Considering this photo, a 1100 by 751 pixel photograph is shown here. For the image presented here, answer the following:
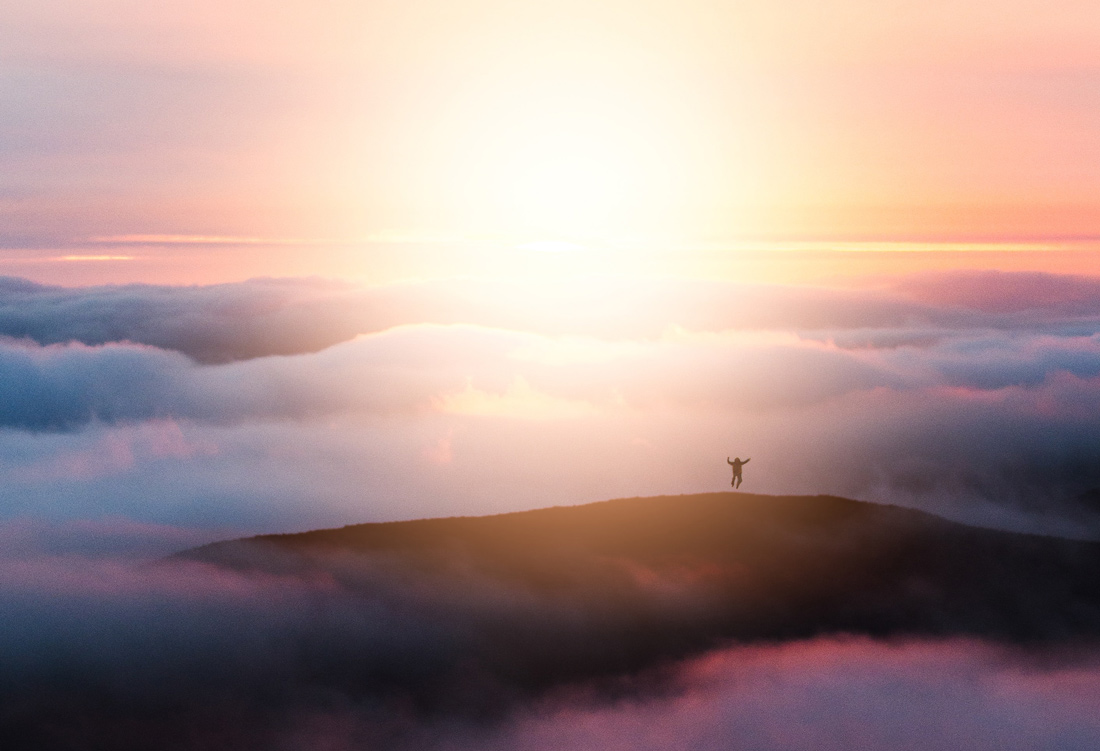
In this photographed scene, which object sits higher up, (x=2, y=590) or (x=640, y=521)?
(x=640, y=521)

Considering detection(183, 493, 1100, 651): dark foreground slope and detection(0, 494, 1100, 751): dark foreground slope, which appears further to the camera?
detection(183, 493, 1100, 651): dark foreground slope

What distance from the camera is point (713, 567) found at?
106 metres

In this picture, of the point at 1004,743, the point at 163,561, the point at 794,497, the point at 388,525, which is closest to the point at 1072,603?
the point at 1004,743

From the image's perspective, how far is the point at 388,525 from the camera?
111 metres

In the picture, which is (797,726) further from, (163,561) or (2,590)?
(2,590)

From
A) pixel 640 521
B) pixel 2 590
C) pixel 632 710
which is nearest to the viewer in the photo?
pixel 632 710

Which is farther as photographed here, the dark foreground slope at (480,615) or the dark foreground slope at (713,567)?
the dark foreground slope at (713,567)

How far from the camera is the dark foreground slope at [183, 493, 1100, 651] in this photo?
10575cm

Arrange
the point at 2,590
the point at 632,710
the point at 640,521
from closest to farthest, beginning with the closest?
the point at 632,710 < the point at 640,521 < the point at 2,590

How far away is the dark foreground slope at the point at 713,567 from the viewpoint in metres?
106

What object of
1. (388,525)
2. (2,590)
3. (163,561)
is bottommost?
(2,590)

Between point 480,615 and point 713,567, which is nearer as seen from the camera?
point 480,615

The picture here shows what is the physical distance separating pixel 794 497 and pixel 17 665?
10485 centimetres

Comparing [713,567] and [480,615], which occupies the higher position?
[713,567]
